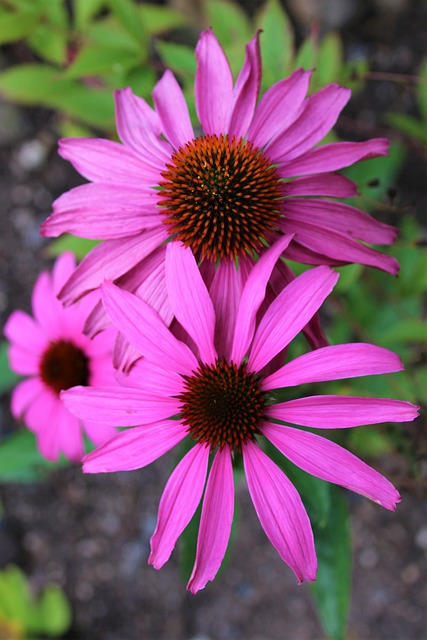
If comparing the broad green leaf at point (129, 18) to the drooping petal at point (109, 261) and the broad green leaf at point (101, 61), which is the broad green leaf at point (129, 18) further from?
the drooping petal at point (109, 261)

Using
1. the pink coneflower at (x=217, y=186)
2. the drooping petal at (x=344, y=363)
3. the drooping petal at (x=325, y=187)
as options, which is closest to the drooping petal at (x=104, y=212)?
the pink coneflower at (x=217, y=186)

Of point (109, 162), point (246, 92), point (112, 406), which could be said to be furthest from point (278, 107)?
point (112, 406)

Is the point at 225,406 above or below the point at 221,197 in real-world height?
below

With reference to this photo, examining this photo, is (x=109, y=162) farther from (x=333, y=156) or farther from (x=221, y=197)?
(x=333, y=156)

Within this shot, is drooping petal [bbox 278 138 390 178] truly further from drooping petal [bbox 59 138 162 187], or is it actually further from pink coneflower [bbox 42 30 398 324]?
drooping petal [bbox 59 138 162 187]

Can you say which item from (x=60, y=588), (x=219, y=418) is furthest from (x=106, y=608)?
(x=219, y=418)
